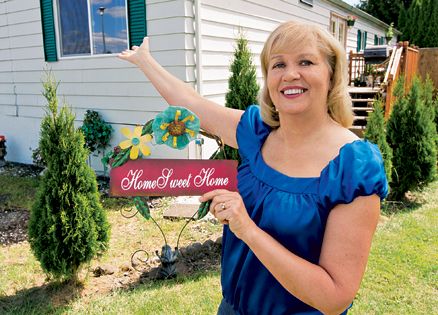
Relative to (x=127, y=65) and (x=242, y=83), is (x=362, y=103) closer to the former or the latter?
(x=242, y=83)

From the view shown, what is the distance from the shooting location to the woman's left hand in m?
1.08

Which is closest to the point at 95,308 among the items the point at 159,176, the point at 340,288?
the point at 159,176

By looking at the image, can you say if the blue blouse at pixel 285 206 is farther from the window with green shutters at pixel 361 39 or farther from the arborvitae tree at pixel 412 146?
the window with green shutters at pixel 361 39

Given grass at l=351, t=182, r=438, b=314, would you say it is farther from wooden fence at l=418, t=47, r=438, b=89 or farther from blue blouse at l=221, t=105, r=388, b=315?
wooden fence at l=418, t=47, r=438, b=89

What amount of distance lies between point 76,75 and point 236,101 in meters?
3.03

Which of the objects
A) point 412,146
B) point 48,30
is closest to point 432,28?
point 412,146

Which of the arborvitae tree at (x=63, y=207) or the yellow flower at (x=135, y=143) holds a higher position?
the yellow flower at (x=135, y=143)

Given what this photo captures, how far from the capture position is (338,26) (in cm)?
1146

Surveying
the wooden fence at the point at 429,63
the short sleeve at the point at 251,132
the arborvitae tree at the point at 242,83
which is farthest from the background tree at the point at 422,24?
the short sleeve at the point at 251,132

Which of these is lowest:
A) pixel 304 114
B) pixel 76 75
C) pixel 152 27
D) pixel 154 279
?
pixel 154 279

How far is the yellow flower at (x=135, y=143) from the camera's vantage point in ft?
4.75

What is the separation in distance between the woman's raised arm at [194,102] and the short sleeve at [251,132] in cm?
8

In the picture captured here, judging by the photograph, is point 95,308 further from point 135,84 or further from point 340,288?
point 135,84

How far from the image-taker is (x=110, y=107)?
6.04 metres
